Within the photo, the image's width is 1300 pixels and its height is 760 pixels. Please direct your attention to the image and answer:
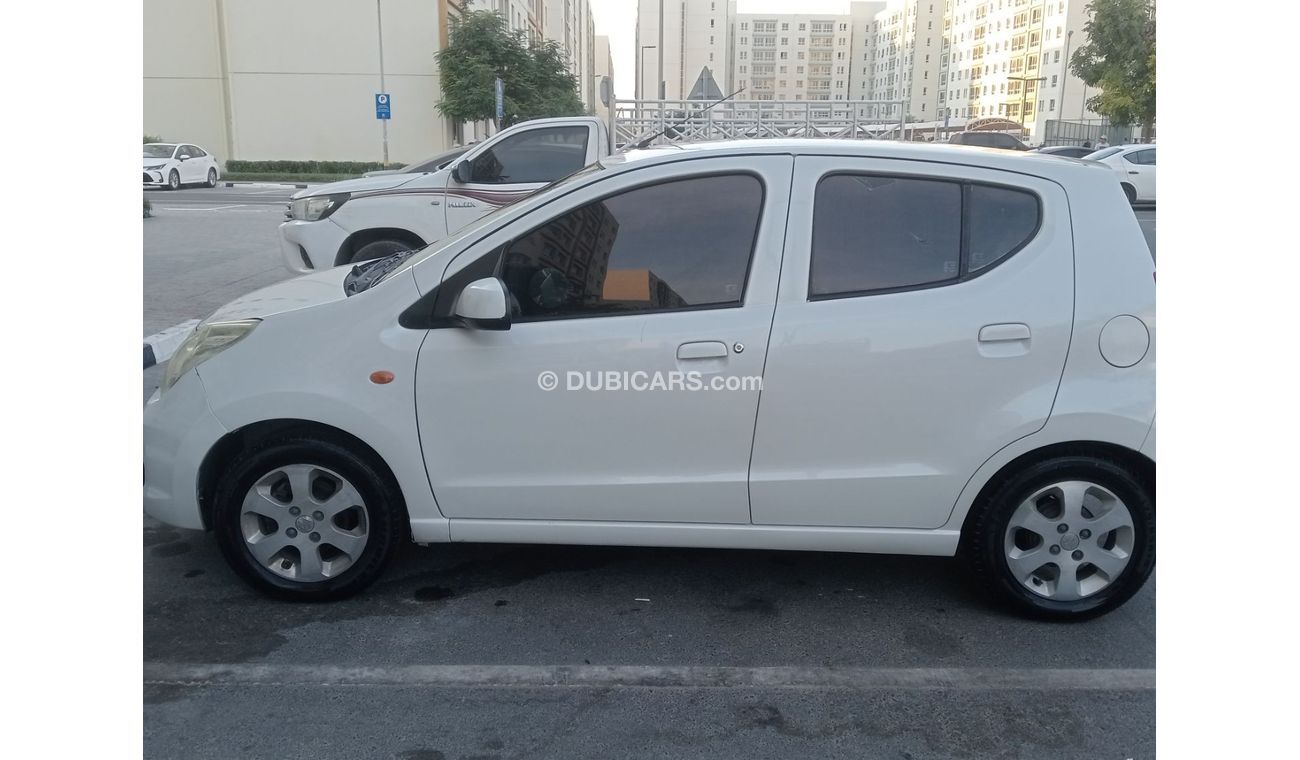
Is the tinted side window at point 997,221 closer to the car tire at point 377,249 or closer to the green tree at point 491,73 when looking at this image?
the car tire at point 377,249

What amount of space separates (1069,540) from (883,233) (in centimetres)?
136

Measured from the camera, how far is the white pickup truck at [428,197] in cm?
946

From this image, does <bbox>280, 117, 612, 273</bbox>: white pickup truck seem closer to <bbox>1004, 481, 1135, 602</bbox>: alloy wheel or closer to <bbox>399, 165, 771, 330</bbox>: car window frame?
<bbox>399, 165, 771, 330</bbox>: car window frame

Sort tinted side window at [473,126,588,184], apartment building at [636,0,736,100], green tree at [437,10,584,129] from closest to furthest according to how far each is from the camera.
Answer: tinted side window at [473,126,588,184], green tree at [437,10,584,129], apartment building at [636,0,736,100]

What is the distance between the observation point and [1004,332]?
3.55 meters

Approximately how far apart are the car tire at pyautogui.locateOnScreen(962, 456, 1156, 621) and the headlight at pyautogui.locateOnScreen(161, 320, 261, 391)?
2.92 meters

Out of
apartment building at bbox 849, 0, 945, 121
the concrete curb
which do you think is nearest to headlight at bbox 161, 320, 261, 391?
the concrete curb

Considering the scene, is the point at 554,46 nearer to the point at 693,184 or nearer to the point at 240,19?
the point at 240,19

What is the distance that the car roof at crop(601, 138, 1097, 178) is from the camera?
12.3ft

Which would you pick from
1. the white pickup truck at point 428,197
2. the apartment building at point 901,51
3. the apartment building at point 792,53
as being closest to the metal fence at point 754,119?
the white pickup truck at point 428,197

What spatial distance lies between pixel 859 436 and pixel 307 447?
6.75ft

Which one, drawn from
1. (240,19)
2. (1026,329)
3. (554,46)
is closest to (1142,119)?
(554,46)

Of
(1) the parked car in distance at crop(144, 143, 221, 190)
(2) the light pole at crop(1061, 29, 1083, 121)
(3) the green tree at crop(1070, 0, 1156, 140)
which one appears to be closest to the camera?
(1) the parked car in distance at crop(144, 143, 221, 190)

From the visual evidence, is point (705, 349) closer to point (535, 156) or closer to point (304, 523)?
point (304, 523)
